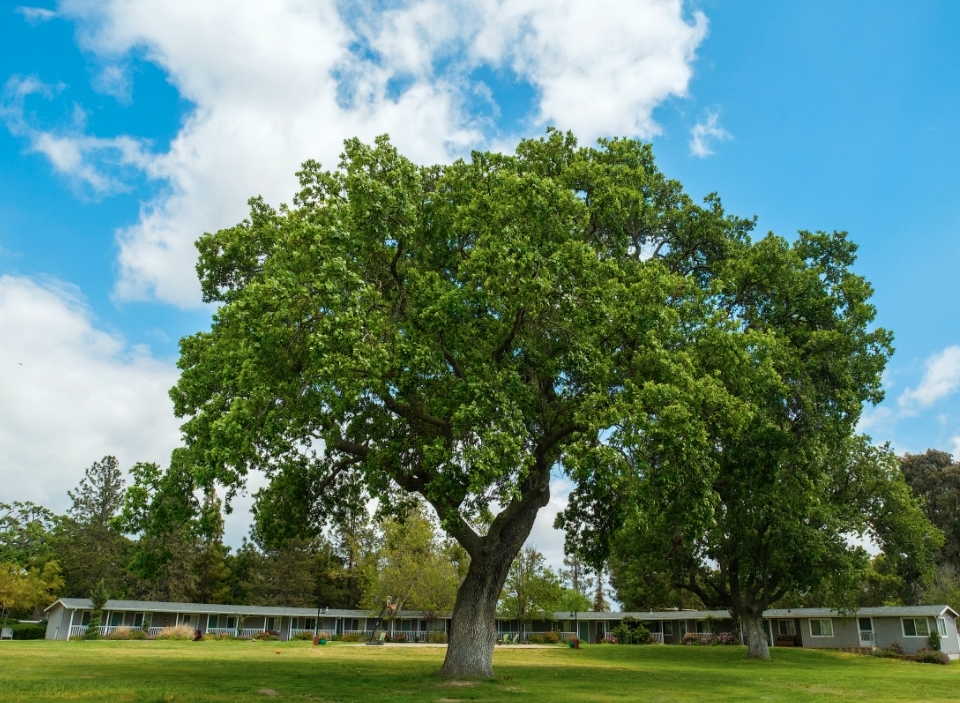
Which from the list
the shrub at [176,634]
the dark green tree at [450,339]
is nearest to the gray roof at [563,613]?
the shrub at [176,634]

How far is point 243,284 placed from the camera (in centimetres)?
2098

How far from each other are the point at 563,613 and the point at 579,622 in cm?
291

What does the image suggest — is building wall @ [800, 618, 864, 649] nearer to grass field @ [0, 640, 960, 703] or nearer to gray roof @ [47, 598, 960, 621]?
gray roof @ [47, 598, 960, 621]

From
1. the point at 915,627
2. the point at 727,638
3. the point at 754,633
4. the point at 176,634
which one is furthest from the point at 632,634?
the point at 176,634

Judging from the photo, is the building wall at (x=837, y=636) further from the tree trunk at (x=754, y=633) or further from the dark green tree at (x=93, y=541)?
the dark green tree at (x=93, y=541)

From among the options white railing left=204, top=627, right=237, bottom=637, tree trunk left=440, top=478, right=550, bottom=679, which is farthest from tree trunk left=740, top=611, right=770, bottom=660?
white railing left=204, top=627, right=237, bottom=637

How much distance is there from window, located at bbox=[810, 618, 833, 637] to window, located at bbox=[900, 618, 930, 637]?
5.69 meters

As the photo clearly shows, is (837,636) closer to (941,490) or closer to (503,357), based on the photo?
(941,490)

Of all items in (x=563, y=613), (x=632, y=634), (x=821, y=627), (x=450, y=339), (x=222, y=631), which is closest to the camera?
(x=450, y=339)

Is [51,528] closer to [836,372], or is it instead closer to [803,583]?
[803,583]

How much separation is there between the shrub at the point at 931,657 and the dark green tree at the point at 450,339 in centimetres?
3433

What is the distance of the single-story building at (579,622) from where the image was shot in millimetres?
46031

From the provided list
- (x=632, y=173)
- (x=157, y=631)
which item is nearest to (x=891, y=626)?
(x=632, y=173)

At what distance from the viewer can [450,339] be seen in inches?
651
